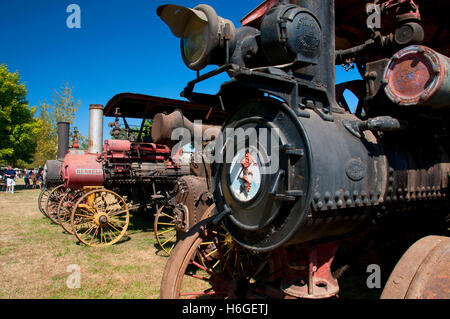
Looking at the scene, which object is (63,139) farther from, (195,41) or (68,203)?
(195,41)

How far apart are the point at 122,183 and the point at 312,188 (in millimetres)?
7569

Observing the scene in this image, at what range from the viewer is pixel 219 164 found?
2854 mm

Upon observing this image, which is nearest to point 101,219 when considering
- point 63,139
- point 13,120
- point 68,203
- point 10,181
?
point 68,203

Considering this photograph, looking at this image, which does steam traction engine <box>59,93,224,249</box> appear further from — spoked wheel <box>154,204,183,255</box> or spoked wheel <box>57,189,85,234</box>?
spoked wheel <box>154,204,183,255</box>

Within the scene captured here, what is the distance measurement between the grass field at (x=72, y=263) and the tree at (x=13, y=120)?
17595 mm

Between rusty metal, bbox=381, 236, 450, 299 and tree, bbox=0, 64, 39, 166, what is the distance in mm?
26730

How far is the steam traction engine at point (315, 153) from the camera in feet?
7.00

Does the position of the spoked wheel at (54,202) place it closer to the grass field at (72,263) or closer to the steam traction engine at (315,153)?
the grass field at (72,263)

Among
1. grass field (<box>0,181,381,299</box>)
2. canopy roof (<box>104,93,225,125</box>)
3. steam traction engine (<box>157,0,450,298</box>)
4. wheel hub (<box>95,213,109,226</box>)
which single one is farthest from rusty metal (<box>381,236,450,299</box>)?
canopy roof (<box>104,93,225,125</box>)

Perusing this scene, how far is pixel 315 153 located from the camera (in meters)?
2.09

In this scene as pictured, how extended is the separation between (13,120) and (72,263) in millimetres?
23158

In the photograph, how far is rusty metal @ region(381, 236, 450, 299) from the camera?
1875mm
